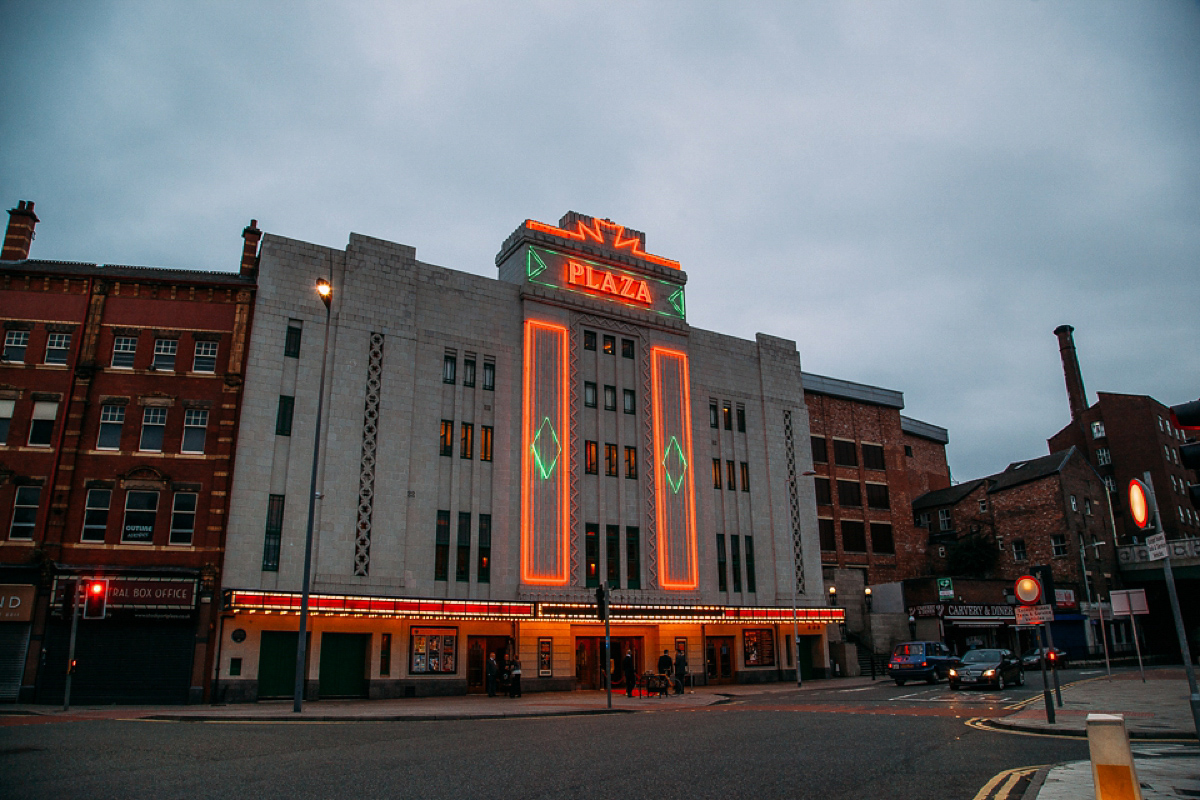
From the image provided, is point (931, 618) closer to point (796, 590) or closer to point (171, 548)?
point (796, 590)

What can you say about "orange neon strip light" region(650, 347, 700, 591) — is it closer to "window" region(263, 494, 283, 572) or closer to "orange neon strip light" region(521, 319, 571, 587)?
"orange neon strip light" region(521, 319, 571, 587)

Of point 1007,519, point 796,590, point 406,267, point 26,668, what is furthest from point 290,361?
point 1007,519

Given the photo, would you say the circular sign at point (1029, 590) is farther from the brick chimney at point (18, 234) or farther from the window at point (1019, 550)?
the window at point (1019, 550)

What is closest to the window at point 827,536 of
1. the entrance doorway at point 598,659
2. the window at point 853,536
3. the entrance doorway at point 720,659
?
the window at point 853,536

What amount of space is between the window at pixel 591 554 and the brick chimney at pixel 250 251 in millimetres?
19100

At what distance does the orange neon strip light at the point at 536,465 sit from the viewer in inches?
1390

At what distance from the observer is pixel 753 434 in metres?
44.8

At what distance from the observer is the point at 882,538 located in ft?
192

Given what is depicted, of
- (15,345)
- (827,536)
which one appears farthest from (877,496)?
(15,345)

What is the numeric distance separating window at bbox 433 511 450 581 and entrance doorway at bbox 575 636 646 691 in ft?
26.1

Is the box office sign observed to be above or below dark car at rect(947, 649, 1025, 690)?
above

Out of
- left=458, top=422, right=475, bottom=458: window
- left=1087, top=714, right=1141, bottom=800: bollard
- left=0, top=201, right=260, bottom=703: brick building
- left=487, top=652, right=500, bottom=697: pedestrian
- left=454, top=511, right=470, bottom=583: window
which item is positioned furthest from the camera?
left=458, top=422, right=475, bottom=458: window

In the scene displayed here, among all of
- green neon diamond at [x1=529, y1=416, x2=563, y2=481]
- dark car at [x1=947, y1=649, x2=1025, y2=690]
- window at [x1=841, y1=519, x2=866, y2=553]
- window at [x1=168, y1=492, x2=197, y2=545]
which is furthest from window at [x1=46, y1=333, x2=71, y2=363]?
window at [x1=841, y1=519, x2=866, y2=553]

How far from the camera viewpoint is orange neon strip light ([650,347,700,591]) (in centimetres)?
3912
